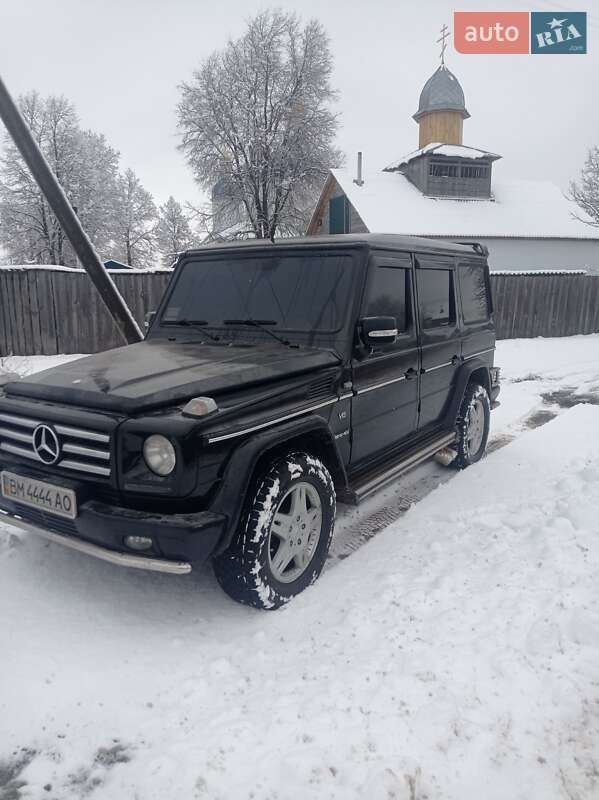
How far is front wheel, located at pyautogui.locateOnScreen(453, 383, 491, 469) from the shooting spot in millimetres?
5547

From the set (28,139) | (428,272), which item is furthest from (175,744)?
(28,139)

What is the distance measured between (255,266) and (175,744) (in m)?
3.04

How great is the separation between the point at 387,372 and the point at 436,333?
101cm

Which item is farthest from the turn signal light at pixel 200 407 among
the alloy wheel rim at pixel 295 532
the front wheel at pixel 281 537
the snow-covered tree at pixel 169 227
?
the snow-covered tree at pixel 169 227

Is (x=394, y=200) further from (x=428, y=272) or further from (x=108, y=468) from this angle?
(x=108, y=468)

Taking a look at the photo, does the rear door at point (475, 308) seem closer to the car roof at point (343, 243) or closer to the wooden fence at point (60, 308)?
the car roof at point (343, 243)

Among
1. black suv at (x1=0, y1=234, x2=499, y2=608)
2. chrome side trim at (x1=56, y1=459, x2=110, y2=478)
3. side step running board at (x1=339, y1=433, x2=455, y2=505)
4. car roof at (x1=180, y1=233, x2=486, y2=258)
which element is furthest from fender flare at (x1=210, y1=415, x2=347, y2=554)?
car roof at (x1=180, y1=233, x2=486, y2=258)

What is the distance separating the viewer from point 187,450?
268 centimetres

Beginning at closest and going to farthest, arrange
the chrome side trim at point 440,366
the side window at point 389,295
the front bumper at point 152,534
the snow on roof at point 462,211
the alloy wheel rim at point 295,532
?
1. the front bumper at point 152,534
2. the alloy wheel rim at point 295,532
3. the side window at point 389,295
4. the chrome side trim at point 440,366
5. the snow on roof at point 462,211

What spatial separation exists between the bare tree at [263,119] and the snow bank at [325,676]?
90.1 ft

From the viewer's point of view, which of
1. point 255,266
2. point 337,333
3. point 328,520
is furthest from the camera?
point 255,266

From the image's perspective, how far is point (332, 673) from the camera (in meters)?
2.72

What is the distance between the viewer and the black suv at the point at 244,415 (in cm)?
276

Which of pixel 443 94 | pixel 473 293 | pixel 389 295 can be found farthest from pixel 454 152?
pixel 389 295
